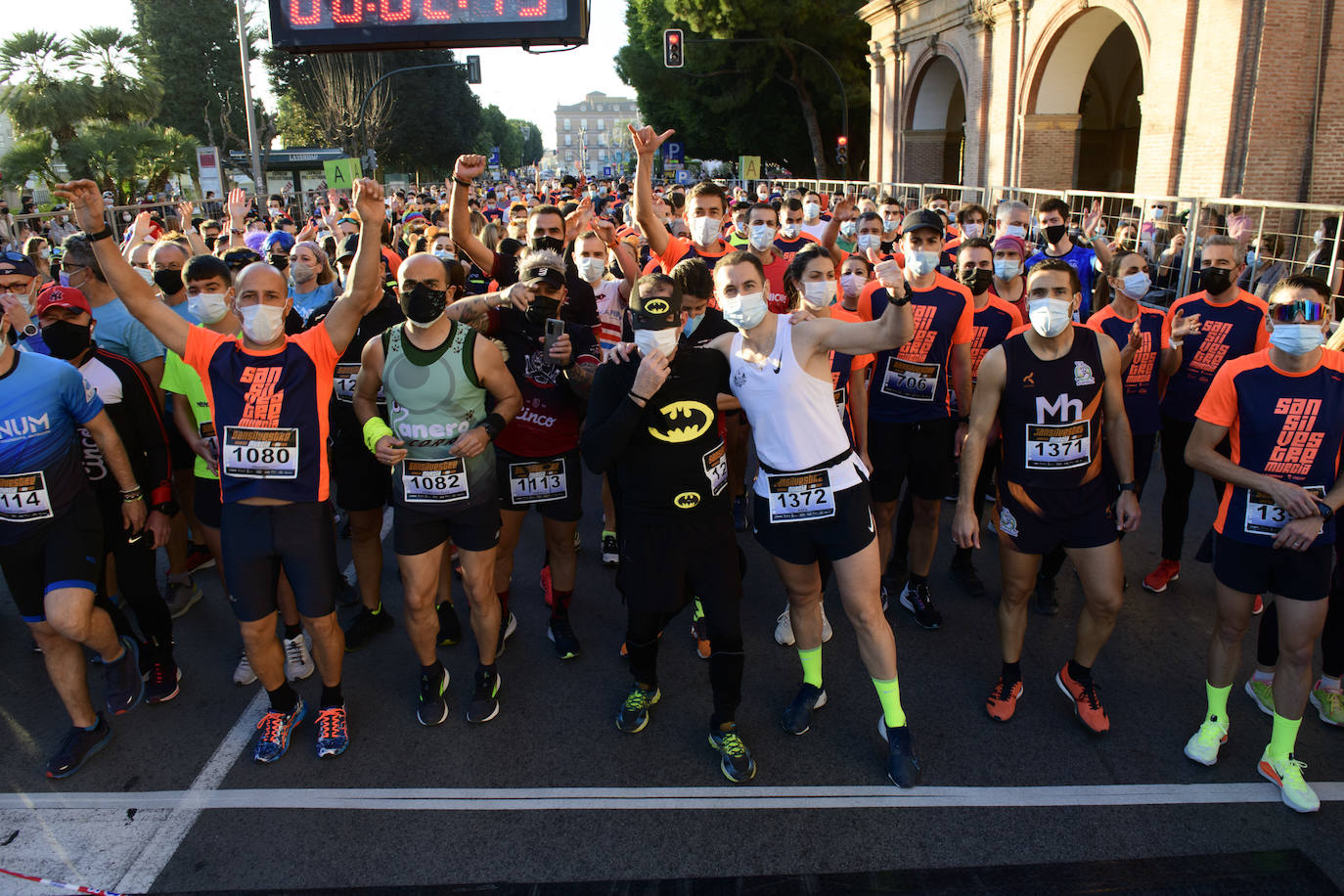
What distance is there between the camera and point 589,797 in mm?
3564

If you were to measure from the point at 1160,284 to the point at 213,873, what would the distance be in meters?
10.6

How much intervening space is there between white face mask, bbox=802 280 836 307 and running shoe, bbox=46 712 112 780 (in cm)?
383

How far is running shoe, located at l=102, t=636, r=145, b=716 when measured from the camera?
14.0 ft

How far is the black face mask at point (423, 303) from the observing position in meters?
3.75

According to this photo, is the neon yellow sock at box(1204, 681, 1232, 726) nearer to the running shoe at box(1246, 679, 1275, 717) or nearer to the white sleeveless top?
the running shoe at box(1246, 679, 1275, 717)

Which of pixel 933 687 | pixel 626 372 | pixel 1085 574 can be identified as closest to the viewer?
pixel 626 372

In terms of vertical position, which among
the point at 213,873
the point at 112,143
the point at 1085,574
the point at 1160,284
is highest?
the point at 112,143

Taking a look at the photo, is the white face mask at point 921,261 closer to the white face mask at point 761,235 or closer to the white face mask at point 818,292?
the white face mask at point 818,292

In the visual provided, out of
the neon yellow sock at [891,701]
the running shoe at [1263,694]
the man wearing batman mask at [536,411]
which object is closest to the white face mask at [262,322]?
the man wearing batman mask at [536,411]

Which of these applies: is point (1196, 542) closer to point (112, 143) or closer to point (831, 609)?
point (831, 609)

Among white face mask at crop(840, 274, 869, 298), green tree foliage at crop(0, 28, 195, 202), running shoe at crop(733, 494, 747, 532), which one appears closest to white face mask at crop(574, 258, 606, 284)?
white face mask at crop(840, 274, 869, 298)

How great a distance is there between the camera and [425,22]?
8.72m

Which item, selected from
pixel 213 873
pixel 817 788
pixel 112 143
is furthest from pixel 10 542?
pixel 112 143

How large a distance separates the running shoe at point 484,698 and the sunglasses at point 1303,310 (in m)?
3.70
